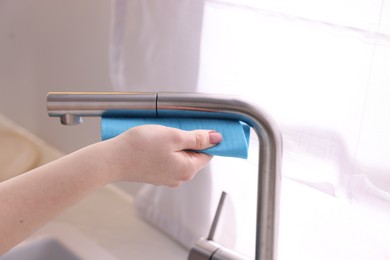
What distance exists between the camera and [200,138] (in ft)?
1.69

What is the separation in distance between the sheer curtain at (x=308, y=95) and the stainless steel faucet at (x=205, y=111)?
16 centimetres

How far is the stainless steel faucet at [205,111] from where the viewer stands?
0.50 meters

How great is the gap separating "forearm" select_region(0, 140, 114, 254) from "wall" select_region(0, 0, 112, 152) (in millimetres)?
603

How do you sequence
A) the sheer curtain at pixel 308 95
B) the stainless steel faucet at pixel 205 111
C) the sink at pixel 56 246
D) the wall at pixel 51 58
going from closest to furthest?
the stainless steel faucet at pixel 205 111, the sheer curtain at pixel 308 95, the sink at pixel 56 246, the wall at pixel 51 58

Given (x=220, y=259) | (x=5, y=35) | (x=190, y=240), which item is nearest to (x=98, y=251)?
(x=190, y=240)


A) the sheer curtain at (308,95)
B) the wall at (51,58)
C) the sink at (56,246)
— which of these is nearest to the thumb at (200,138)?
the sheer curtain at (308,95)

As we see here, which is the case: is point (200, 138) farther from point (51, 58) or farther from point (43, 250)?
point (51, 58)

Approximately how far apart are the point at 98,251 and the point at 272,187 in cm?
51

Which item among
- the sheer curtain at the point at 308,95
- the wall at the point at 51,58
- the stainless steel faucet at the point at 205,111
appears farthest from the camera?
the wall at the point at 51,58

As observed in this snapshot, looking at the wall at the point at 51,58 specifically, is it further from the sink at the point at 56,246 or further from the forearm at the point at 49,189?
the forearm at the point at 49,189

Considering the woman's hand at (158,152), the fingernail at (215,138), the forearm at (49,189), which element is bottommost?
the forearm at (49,189)

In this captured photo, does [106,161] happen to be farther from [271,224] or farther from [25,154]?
[25,154]

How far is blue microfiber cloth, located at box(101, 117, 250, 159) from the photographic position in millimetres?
517

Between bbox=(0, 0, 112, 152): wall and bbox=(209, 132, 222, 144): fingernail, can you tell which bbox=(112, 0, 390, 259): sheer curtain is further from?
bbox=(0, 0, 112, 152): wall
